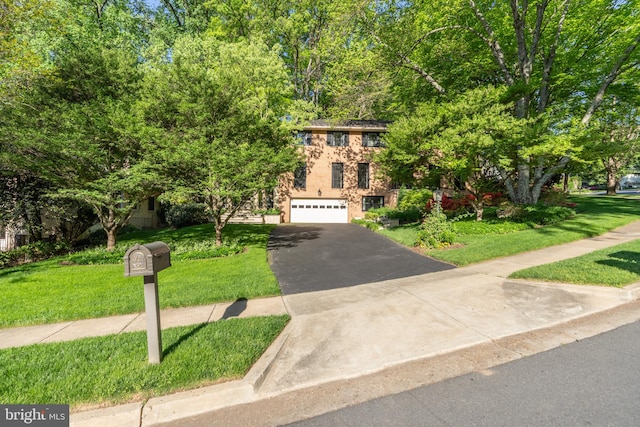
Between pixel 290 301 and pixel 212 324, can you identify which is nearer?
pixel 212 324

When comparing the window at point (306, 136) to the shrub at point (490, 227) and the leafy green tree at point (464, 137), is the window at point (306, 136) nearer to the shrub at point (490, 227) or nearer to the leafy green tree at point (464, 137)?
the leafy green tree at point (464, 137)

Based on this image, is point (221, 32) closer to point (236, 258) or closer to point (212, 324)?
point (236, 258)

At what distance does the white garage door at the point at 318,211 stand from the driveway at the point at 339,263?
392 inches

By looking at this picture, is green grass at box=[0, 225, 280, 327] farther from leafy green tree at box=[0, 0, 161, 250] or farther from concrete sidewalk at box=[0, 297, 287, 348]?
leafy green tree at box=[0, 0, 161, 250]

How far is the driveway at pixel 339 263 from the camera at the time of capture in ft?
23.8

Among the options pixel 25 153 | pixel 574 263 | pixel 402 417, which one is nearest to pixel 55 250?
pixel 25 153

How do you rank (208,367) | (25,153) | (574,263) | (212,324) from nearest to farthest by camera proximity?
(208,367)
(212,324)
(574,263)
(25,153)

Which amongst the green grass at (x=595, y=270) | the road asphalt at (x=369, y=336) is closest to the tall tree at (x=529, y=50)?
the green grass at (x=595, y=270)

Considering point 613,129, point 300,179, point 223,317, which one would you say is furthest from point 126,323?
point 613,129

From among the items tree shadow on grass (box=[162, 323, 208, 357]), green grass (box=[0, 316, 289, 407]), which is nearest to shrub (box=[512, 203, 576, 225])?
green grass (box=[0, 316, 289, 407])

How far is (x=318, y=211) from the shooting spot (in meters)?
23.6

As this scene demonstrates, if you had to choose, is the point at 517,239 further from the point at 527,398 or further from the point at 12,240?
the point at 12,240

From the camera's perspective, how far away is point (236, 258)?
9.95 meters

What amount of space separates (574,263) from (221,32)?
2858 cm
